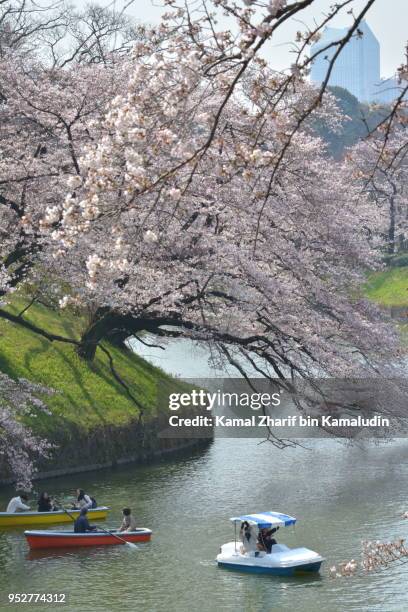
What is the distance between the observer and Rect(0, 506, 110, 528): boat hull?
1043 inches

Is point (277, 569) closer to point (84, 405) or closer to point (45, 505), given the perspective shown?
point (45, 505)

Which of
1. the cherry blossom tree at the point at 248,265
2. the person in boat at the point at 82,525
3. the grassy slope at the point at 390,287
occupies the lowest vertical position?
the person in boat at the point at 82,525

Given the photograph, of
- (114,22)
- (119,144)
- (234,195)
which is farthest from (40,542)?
(114,22)

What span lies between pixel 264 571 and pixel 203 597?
2.73 meters

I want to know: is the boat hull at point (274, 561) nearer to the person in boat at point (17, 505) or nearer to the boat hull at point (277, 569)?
the boat hull at point (277, 569)

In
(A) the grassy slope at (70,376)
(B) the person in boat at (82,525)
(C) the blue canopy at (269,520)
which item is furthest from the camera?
(A) the grassy slope at (70,376)

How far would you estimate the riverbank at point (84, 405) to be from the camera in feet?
109

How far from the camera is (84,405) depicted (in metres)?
35.6

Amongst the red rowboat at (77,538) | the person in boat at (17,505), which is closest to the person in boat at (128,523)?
the red rowboat at (77,538)

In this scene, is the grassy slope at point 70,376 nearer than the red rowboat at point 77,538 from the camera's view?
No

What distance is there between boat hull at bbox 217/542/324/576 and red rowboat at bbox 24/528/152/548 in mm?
2663

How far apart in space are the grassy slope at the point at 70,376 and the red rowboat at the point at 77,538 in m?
7.78

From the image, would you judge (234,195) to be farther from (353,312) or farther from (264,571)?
(264,571)

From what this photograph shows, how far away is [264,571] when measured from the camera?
23328 millimetres
